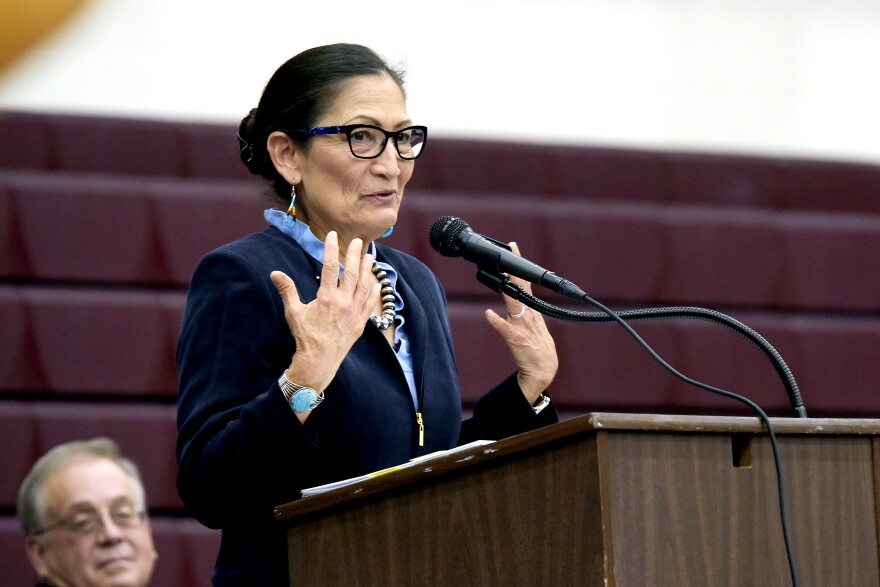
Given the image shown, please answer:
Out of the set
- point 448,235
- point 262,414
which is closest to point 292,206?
point 448,235

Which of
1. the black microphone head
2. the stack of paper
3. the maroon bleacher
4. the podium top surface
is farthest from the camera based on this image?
the maroon bleacher

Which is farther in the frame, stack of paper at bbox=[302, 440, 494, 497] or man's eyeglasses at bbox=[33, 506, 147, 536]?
man's eyeglasses at bbox=[33, 506, 147, 536]

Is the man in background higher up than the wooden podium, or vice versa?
the wooden podium

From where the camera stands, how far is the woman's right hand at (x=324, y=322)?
4.09ft

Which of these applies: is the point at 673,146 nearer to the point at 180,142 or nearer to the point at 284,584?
the point at 180,142

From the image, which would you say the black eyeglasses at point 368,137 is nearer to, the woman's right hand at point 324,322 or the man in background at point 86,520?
the woman's right hand at point 324,322

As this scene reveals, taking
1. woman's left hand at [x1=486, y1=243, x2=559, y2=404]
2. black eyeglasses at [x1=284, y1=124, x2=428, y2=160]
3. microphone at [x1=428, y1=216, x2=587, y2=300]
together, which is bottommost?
woman's left hand at [x1=486, y1=243, x2=559, y2=404]

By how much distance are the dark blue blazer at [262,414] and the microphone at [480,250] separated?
0.14 m

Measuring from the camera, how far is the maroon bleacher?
2.77 meters

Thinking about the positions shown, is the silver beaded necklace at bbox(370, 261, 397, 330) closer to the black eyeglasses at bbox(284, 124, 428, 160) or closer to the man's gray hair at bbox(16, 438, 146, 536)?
the black eyeglasses at bbox(284, 124, 428, 160)

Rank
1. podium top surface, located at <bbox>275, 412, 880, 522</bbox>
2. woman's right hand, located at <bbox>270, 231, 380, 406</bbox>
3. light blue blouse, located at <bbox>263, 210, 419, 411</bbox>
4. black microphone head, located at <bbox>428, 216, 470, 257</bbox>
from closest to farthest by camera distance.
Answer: podium top surface, located at <bbox>275, 412, 880, 522</bbox>, woman's right hand, located at <bbox>270, 231, 380, 406</bbox>, black microphone head, located at <bbox>428, 216, 470, 257</bbox>, light blue blouse, located at <bbox>263, 210, 419, 411</bbox>

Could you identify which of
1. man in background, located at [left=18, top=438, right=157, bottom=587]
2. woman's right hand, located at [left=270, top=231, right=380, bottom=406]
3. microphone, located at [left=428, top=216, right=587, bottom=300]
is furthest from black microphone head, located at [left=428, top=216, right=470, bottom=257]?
Answer: man in background, located at [left=18, top=438, right=157, bottom=587]

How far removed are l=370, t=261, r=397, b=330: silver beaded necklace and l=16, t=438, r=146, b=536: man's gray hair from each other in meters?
0.71

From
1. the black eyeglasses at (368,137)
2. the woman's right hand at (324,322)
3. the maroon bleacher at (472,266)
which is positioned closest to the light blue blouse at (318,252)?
the black eyeglasses at (368,137)
